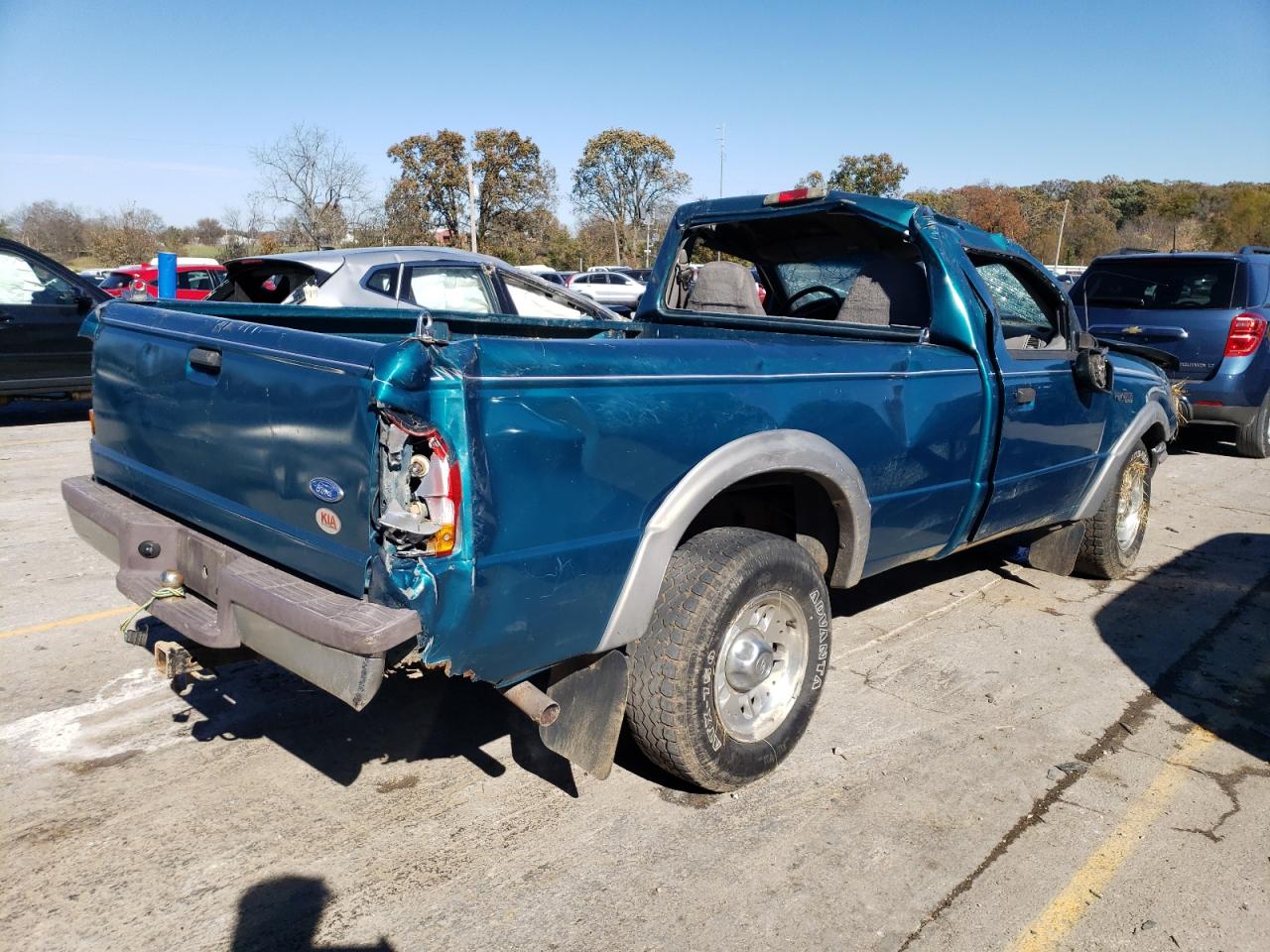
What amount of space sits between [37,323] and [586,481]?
975cm

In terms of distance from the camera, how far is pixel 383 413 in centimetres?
242

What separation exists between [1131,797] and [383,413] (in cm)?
289

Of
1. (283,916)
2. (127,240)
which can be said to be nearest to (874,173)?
(127,240)

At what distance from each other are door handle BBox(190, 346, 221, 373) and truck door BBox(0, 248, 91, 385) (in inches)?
330

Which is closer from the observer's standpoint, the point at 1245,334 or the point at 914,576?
the point at 914,576

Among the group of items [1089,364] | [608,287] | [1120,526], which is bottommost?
[1120,526]

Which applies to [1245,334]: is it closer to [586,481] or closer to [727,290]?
[727,290]

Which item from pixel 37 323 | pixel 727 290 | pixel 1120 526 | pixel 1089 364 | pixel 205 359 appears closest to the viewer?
pixel 205 359

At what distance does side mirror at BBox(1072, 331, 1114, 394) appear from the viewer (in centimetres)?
469

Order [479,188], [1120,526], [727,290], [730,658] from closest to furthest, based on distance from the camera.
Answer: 1. [730,658]
2. [727,290]
3. [1120,526]
4. [479,188]

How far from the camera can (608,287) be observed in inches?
1168

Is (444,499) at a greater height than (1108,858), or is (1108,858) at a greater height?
(444,499)

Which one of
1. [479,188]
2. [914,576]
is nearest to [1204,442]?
[914,576]

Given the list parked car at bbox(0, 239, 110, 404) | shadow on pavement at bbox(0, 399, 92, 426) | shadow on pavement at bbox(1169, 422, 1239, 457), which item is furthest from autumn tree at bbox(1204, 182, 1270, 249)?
parked car at bbox(0, 239, 110, 404)
